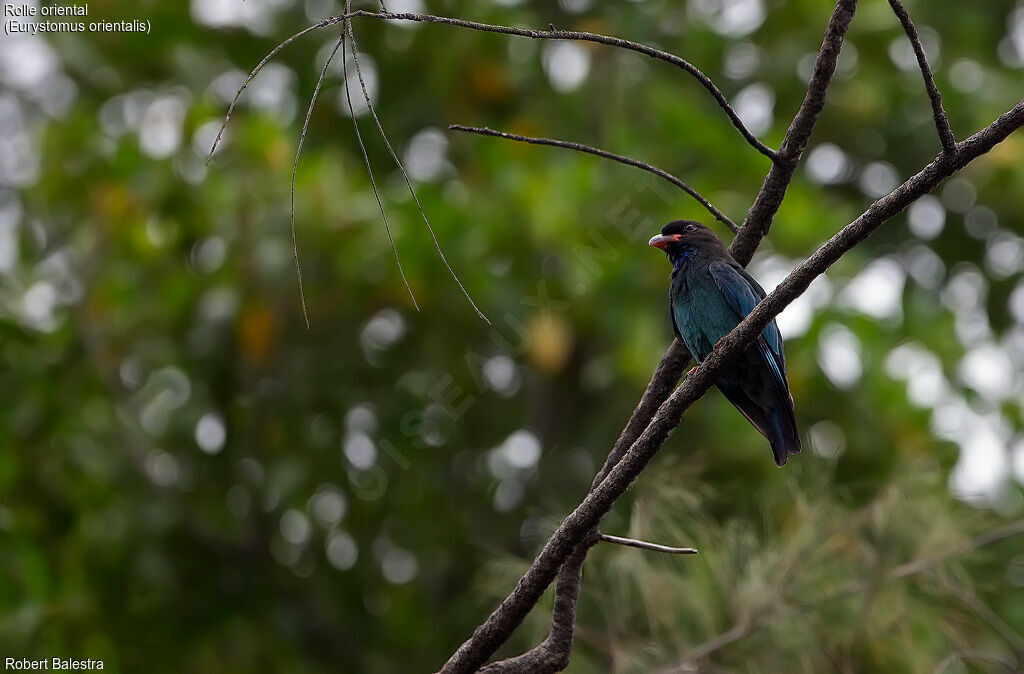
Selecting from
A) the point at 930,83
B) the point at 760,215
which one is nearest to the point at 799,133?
the point at 760,215

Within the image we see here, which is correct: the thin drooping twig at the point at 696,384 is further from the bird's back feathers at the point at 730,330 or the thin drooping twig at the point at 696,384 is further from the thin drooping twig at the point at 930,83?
the bird's back feathers at the point at 730,330

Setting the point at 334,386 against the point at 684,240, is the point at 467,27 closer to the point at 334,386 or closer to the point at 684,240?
the point at 684,240

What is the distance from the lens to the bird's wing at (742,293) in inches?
133

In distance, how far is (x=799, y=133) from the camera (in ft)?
7.56

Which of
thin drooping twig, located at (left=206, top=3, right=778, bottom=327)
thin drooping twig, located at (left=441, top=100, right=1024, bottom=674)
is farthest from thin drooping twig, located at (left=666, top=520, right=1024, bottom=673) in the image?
thin drooping twig, located at (left=206, top=3, right=778, bottom=327)

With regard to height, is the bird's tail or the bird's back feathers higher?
the bird's back feathers

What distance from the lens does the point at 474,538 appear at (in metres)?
5.56

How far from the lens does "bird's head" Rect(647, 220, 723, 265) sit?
381 centimetres

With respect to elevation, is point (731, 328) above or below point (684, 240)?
below

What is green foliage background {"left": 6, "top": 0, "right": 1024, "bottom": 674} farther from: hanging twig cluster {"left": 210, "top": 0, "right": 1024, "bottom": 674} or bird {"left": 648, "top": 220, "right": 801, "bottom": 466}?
hanging twig cluster {"left": 210, "top": 0, "right": 1024, "bottom": 674}

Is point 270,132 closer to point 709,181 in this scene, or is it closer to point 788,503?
point 709,181

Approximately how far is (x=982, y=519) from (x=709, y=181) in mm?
2085

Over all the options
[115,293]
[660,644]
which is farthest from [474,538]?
[115,293]

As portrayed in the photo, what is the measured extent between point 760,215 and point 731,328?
1.08 metres
